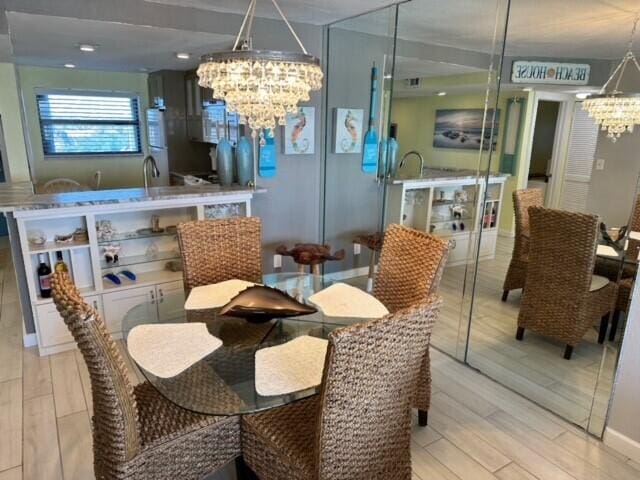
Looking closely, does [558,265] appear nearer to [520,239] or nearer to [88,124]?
[520,239]

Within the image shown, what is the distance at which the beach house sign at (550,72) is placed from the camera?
2.28 m

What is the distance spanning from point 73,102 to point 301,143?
12.6 feet

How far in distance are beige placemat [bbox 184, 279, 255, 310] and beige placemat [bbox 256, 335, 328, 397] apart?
506mm

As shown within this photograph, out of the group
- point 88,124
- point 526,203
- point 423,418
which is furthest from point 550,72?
point 88,124

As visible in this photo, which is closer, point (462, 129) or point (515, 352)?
point (515, 352)

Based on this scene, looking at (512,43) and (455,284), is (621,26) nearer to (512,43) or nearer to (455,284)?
(512,43)

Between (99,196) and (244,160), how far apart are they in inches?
42.8

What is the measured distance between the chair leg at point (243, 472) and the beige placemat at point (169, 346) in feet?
1.58

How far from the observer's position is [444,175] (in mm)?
3217

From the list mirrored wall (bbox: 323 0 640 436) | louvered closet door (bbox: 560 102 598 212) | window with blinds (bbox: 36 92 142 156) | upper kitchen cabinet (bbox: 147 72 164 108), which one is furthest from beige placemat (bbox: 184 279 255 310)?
window with blinds (bbox: 36 92 142 156)

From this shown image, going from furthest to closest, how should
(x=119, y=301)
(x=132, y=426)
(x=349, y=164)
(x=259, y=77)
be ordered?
(x=349, y=164) < (x=119, y=301) < (x=259, y=77) < (x=132, y=426)

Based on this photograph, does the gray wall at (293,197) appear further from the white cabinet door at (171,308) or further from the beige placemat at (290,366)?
the beige placemat at (290,366)

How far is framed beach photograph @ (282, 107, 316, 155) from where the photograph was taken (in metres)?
3.70

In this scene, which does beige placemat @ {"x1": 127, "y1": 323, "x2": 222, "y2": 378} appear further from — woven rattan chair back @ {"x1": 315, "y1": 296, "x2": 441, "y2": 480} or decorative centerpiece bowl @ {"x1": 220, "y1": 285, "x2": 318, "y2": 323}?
woven rattan chair back @ {"x1": 315, "y1": 296, "x2": 441, "y2": 480}
